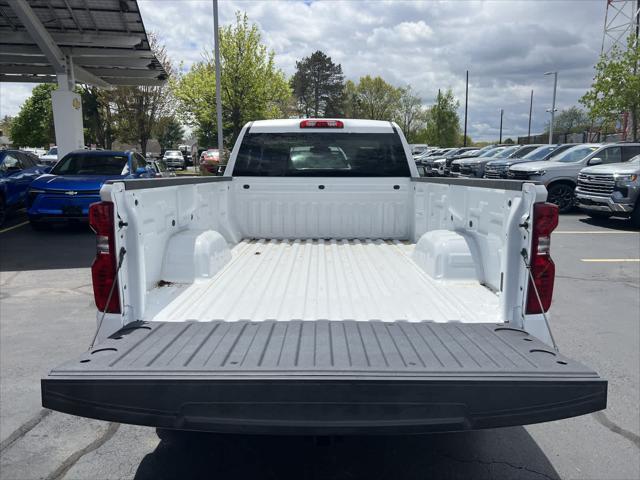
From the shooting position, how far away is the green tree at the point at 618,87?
23766 millimetres

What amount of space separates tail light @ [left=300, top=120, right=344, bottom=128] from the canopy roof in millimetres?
9928

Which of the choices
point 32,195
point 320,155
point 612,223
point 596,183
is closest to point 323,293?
point 320,155

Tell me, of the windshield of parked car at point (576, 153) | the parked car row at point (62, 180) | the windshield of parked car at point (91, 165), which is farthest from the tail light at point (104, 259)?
the windshield of parked car at point (576, 153)

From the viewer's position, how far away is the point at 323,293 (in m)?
3.44

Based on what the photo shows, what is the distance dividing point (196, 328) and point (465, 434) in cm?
201

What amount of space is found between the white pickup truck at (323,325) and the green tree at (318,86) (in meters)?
68.3

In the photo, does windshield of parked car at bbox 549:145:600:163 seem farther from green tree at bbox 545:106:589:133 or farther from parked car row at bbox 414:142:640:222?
green tree at bbox 545:106:589:133

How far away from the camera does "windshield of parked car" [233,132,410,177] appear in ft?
17.7

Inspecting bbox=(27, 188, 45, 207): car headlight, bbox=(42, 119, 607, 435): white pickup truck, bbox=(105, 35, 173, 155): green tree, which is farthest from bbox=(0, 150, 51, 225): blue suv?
bbox=(105, 35, 173, 155): green tree

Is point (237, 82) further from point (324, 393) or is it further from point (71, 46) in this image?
point (324, 393)

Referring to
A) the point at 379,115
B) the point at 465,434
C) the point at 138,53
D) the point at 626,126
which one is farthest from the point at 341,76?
the point at 465,434

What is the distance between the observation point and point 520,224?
8.67 ft

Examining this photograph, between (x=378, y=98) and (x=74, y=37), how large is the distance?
195 ft

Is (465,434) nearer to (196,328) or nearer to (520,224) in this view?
(520,224)
